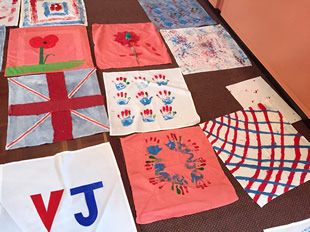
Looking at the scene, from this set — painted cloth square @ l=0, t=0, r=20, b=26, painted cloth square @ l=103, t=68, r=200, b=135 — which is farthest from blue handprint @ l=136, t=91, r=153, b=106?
painted cloth square @ l=0, t=0, r=20, b=26

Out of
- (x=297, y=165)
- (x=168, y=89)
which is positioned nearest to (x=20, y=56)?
(x=168, y=89)

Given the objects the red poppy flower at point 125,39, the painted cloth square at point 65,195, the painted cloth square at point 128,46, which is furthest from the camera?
the red poppy flower at point 125,39

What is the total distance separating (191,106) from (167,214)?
58cm

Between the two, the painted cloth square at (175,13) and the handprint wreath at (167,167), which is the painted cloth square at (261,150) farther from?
the painted cloth square at (175,13)

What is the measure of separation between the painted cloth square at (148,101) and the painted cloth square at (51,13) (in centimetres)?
59

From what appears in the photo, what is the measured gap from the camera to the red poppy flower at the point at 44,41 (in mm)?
1564

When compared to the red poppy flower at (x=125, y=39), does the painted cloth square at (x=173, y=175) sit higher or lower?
lower

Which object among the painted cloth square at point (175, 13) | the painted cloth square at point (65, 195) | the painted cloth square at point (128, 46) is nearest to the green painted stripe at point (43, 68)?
the painted cloth square at point (128, 46)

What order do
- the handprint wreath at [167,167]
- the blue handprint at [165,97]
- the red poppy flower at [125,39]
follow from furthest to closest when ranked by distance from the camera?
1. the red poppy flower at [125,39]
2. the blue handprint at [165,97]
3. the handprint wreath at [167,167]

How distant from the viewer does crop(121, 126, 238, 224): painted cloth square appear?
104 cm

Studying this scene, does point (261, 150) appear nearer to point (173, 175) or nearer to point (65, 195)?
point (173, 175)

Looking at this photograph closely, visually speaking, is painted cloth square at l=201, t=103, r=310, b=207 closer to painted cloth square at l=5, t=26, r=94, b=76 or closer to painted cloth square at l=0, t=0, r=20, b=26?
painted cloth square at l=5, t=26, r=94, b=76

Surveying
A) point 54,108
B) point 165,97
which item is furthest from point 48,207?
point 165,97

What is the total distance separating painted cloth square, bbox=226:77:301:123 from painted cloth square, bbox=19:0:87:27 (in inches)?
42.1
